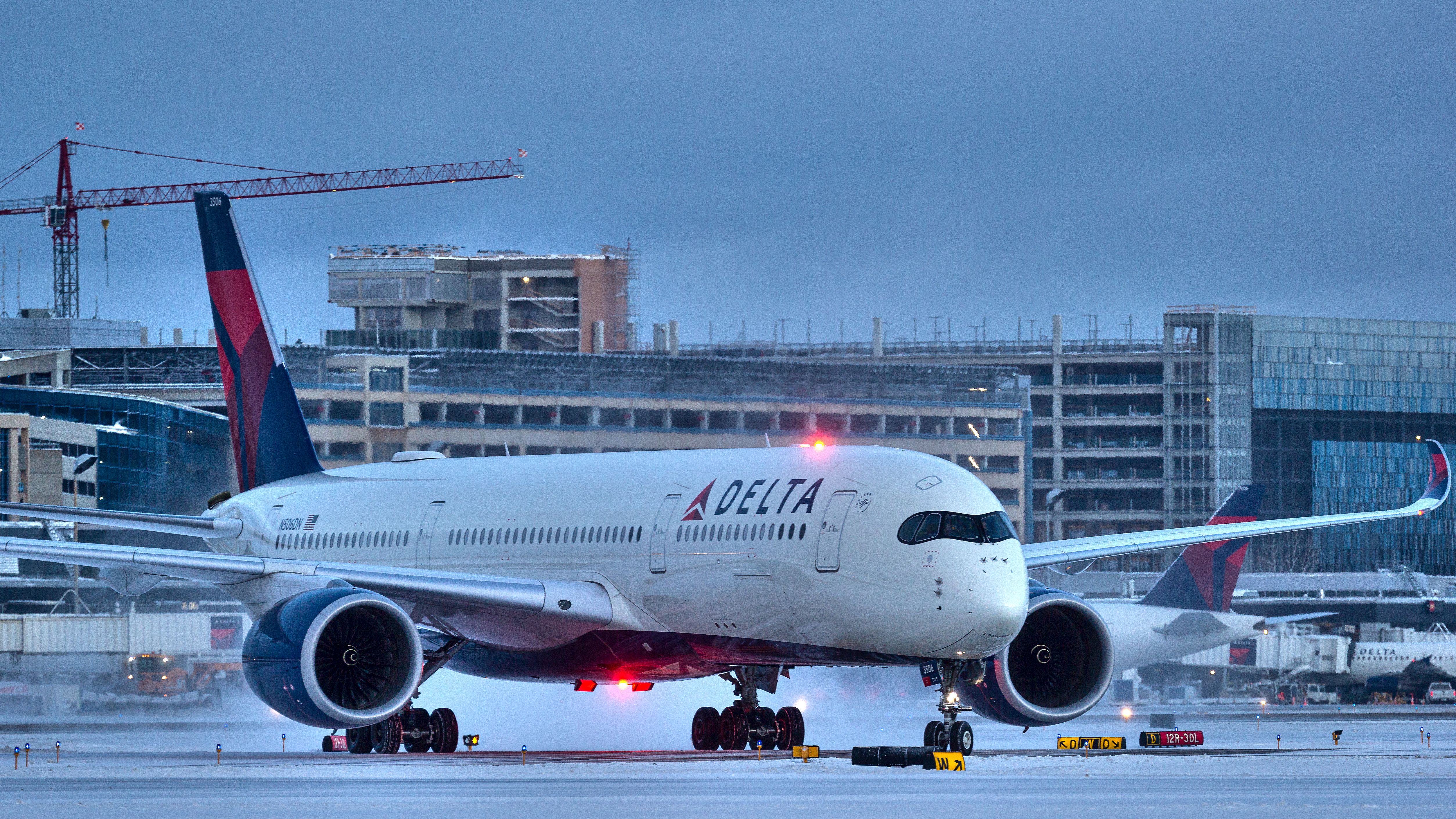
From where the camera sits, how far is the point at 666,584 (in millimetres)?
30391

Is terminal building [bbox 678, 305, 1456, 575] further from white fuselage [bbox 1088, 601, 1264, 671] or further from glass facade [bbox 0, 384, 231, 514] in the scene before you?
white fuselage [bbox 1088, 601, 1264, 671]

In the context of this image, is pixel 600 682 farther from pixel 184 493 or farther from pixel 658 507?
pixel 184 493

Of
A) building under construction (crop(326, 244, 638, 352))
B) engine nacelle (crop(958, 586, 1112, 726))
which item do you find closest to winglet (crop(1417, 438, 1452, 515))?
engine nacelle (crop(958, 586, 1112, 726))

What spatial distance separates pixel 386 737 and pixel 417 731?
4.07 ft

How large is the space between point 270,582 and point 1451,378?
5923 inches

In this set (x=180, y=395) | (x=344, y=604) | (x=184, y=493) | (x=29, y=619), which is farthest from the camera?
(x=180, y=395)

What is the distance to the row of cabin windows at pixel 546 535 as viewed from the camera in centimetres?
3152

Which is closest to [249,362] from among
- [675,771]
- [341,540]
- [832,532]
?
[341,540]

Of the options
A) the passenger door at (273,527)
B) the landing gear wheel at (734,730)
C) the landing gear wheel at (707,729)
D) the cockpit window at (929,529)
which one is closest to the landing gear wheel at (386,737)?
the landing gear wheel at (707,729)

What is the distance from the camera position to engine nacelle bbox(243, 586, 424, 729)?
92.1 ft

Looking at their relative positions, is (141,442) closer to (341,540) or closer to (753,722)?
(341,540)

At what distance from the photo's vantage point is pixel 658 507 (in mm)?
31281

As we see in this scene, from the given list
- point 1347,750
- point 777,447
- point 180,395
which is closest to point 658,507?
point 777,447

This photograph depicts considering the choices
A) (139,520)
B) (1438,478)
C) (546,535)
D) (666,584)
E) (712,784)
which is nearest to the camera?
(712,784)
